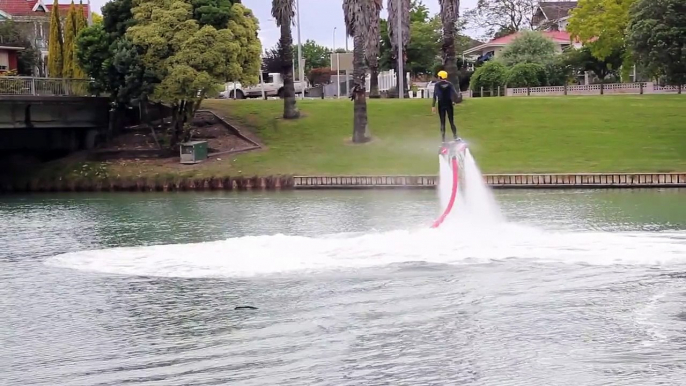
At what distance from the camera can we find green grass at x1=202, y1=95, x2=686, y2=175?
4922 centimetres

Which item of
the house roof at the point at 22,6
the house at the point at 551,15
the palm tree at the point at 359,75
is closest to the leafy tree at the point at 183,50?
the palm tree at the point at 359,75

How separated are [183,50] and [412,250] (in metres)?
31.8

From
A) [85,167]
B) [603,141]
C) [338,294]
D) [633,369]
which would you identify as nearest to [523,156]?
[603,141]

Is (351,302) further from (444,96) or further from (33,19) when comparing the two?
(33,19)

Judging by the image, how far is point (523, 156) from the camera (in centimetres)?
5019

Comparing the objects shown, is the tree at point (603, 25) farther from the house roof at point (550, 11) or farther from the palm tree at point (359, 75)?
the house roof at point (550, 11)

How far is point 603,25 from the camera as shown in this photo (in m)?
81.2

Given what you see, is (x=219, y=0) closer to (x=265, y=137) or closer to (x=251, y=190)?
(x=265, y=137)

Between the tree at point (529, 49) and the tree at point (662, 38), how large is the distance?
3763 centimetres

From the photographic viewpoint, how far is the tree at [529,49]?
9119cm

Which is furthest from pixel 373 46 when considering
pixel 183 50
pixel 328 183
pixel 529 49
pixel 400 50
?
pixel 328 183

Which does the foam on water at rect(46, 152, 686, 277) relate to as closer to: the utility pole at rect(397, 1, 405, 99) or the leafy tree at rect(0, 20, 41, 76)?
the utility pole at rect(397, 1, 405, 99)

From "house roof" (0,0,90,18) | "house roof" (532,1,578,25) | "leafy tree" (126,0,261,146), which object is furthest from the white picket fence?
"house roof" (0,0,90,18)

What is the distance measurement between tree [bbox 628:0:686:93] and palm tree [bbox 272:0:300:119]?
67.0 ft
